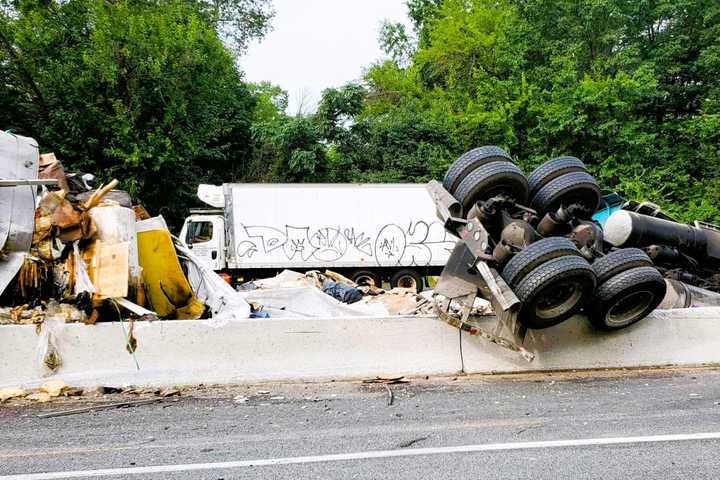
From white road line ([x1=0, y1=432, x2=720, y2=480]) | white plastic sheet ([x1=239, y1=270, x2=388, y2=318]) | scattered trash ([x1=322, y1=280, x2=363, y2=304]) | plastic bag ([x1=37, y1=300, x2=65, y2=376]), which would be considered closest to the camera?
white road line ([x1=0, y1=432, x2=720, y2=480])

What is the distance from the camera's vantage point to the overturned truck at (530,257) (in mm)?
5539

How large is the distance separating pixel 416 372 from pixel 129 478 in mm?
A: 3159

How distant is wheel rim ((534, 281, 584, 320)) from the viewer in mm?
5664

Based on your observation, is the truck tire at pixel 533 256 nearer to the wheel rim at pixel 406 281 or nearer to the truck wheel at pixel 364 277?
the truck wheel at pixel 364 277

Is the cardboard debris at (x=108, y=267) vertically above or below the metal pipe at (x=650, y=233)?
below

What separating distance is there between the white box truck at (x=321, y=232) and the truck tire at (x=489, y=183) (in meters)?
10.1

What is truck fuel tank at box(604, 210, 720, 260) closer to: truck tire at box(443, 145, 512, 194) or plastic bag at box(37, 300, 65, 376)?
truck tire at box(443, 145, 512, 194)

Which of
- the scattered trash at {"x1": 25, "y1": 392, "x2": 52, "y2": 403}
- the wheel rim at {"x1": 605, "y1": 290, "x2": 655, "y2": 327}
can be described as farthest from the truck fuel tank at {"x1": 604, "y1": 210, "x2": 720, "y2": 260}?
the scattered trash at {"x1": 25, "y1": 392, "x2": 52, "y2": 403}

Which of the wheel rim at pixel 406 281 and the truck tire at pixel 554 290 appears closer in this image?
the truck tire at pixel 554 290

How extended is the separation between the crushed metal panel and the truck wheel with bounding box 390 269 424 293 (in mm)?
11781

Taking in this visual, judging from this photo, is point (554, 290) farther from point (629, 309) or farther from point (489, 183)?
point (489, 183)

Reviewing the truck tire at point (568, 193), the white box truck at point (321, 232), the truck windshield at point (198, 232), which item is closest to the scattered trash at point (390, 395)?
the truck tire at point (568, 193)

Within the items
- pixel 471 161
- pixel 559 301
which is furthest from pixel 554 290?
pixel 471 161

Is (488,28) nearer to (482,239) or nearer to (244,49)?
(244,49)
